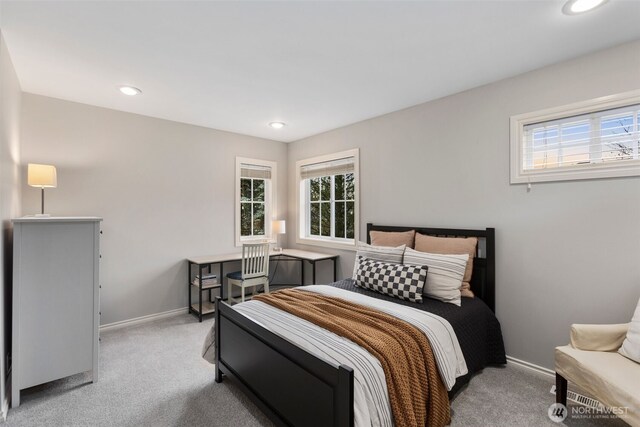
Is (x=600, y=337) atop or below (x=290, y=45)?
below

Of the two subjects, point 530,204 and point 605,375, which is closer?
point 605,375

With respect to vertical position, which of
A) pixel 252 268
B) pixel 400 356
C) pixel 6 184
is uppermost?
pixel 6 184

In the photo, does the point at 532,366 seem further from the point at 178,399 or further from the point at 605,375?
the point at 178,399

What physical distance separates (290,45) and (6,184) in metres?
2.30

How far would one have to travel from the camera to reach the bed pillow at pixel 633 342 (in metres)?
1.83

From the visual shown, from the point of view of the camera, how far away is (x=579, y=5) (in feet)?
5.93

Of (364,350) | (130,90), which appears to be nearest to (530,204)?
(364,350)

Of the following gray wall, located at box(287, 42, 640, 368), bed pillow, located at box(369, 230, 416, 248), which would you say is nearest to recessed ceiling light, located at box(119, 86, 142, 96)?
gray wall, located at box(287, 42, 640, 368)

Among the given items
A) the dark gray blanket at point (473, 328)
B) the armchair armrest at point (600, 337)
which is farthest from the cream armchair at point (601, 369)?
the dark gray blanket at point (473, 328)

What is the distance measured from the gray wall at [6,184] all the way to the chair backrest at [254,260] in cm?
208

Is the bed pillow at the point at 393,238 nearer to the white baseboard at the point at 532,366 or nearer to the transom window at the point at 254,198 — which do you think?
the white baseboard at the point at 532,366

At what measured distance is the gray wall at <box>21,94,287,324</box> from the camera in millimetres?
3270

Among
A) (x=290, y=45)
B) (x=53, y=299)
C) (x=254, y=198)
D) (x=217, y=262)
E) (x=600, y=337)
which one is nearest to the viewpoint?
(x=600, y=337)

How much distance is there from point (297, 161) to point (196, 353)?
3.14 m
